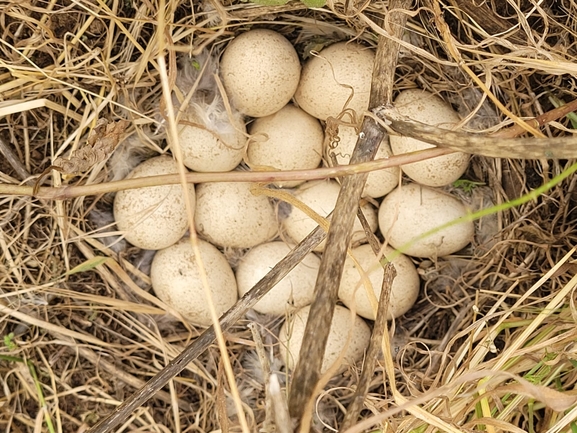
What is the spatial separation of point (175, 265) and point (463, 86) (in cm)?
71

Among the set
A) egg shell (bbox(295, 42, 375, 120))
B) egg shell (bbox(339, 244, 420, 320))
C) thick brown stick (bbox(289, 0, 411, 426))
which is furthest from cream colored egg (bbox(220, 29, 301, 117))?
egg shell (bbox(339, 244, 420, 320))

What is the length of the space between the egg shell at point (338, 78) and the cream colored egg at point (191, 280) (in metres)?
0.40

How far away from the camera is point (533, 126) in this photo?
40.8 inches

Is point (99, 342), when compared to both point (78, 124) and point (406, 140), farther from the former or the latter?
point (406, 140)

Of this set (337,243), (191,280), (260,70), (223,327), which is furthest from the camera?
(191,280)

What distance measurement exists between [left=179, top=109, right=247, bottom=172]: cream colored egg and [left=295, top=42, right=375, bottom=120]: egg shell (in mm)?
171

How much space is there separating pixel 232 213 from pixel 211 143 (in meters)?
0.16

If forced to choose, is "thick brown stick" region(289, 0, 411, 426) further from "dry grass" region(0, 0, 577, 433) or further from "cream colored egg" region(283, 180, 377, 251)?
"cream colored egg" region(283, 180, 377, 251)

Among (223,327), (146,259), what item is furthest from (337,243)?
(146,259)

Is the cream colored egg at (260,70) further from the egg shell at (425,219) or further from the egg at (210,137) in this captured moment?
the egg shell at (425,219)

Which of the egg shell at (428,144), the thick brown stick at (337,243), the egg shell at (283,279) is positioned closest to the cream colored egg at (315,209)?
the egg shell at (283,279)

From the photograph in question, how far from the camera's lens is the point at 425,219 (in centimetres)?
136

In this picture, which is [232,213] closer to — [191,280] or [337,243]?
[191,280]

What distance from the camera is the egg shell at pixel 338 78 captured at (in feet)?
4.35
